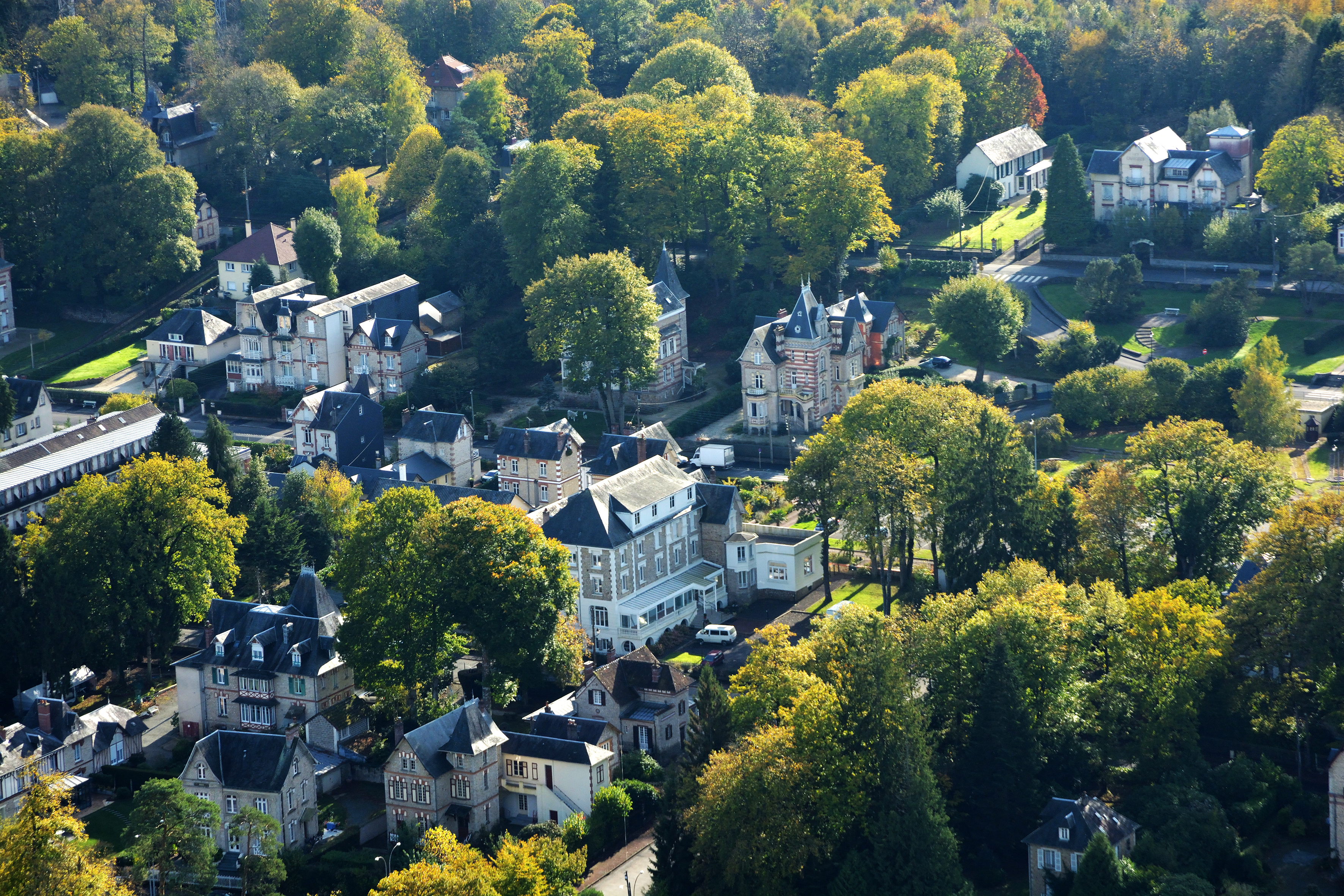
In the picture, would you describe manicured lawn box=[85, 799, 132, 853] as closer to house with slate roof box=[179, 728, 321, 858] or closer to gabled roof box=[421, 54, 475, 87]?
house with slate roof box=[179, 728, 321, 858]

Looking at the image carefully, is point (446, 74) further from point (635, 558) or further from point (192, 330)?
point (635, 558)

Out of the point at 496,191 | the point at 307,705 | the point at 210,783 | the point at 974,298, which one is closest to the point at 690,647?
the point at 307,705

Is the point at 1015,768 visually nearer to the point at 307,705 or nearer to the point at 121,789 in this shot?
the point at 307,705

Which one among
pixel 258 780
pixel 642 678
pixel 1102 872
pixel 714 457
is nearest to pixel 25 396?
pixel 714 457

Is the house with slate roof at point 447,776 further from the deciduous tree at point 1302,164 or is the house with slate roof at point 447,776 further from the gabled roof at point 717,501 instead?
the deciduous tree at point 1302,164

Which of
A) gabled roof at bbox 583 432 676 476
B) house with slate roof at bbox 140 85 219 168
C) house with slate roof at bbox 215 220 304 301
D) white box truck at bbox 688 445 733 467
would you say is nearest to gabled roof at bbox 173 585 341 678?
gabled roof at bbox 583 432 676 476

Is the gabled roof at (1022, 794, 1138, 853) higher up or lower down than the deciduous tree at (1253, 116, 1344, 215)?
lower down

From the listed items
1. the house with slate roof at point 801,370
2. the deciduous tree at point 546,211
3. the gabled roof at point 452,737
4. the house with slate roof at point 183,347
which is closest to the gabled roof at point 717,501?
the house with slate roof at point 801,370
